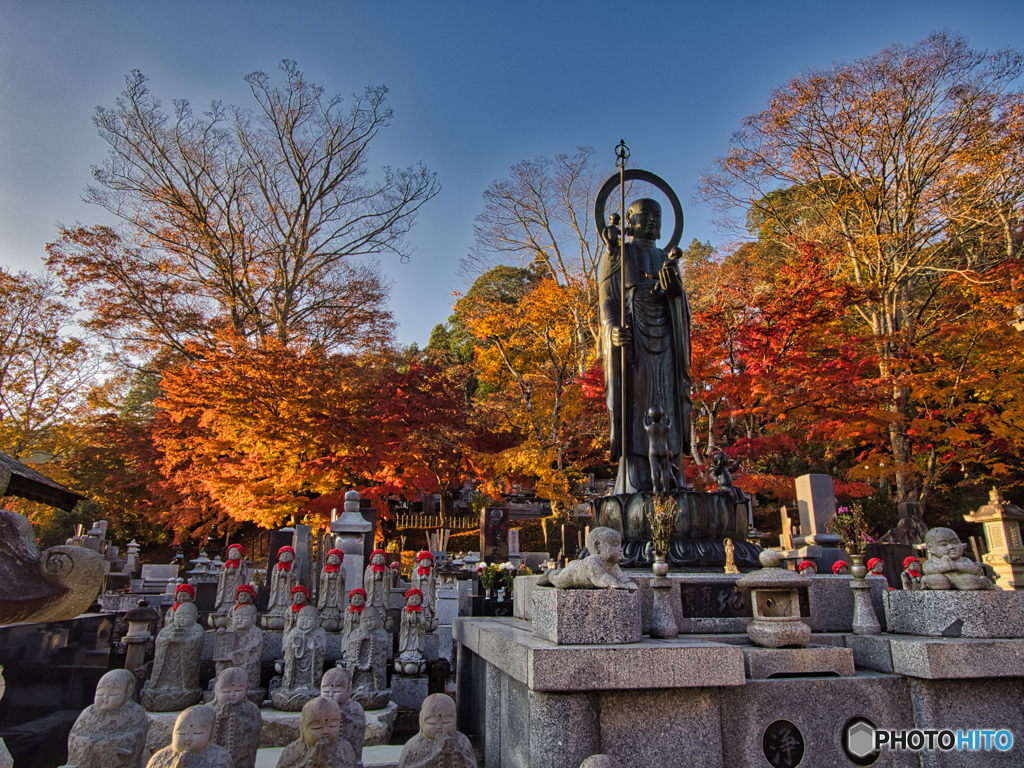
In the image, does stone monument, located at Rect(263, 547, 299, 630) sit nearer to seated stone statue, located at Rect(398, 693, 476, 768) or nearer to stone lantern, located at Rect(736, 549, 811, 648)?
seated stone statue, located at Rect(398, 693, 476, 768)

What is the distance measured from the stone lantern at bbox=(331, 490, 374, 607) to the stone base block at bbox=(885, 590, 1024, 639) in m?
8.35

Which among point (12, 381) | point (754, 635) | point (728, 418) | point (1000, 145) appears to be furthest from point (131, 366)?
point (1000, 145)

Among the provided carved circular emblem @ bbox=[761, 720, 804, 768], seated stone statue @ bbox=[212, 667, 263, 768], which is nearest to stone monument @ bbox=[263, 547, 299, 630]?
seated stone statue @ bbox=[212, 667, 263, 768]

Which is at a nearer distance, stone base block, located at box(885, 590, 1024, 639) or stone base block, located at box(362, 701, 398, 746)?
stone base block, located at box(885, 590, 1024, 639)

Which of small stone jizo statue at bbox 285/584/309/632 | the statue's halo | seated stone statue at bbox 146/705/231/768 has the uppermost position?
the statue's halo

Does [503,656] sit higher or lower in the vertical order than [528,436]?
lower

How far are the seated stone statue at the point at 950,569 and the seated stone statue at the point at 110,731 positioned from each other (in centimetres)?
503

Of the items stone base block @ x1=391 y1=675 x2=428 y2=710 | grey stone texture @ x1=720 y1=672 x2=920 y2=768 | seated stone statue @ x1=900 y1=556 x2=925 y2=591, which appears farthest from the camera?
stone base block @ x1=391 y1=675 x2=428 y2=710

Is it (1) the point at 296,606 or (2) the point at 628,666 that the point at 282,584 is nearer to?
(1) the point at 296,606

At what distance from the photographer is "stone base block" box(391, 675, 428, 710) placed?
667 centimetres

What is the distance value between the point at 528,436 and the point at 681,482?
16.0 meters

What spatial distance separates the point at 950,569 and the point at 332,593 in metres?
7.34

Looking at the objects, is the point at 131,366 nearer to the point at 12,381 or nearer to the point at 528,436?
the point at 12,381

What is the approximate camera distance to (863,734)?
3309 mm
